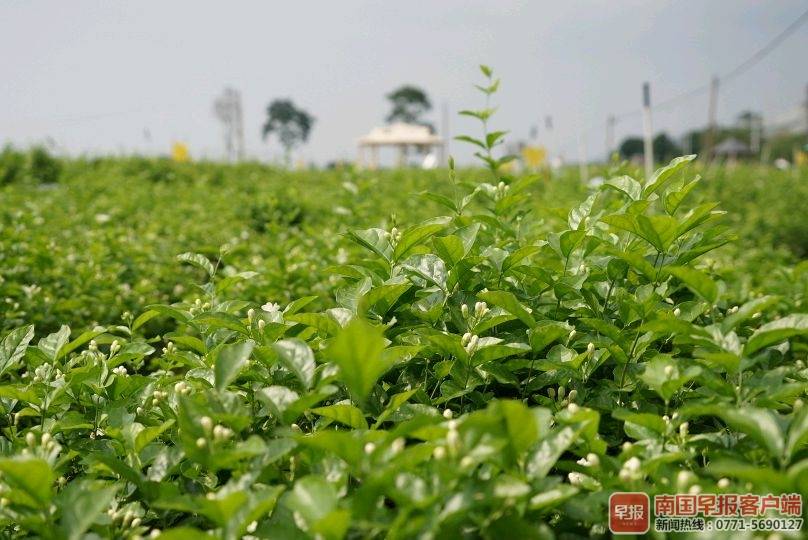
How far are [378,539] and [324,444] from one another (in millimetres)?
192

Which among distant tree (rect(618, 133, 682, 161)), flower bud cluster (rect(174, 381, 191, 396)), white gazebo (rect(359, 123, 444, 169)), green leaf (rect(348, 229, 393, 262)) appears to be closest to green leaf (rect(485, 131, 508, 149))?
green leaf (rect(348, 229, 393, 262))

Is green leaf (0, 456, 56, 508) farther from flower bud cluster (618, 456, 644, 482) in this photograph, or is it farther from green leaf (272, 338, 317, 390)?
flower bud cluster (618, 456, 644, 482)

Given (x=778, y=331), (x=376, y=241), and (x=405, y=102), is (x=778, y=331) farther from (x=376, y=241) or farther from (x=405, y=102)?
(x=405, y=102)

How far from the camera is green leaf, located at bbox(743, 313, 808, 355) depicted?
3.79 ft

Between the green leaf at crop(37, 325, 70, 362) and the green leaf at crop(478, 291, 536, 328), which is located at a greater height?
the green leaf at crop(478, 291, 536, 328)

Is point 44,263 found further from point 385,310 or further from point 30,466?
point 30,466

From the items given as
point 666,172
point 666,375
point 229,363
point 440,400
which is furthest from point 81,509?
point 666,172

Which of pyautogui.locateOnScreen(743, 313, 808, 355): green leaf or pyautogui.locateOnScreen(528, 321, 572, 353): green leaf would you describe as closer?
pyautogui.locateOnScreen(743, 313, 808, 355): green leaf

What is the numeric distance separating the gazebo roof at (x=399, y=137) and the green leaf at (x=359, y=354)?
1074 inches

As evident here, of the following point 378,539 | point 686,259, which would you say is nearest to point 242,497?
point 378,539

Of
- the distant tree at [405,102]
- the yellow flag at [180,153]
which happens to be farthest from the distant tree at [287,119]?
the yellow flag at [180,153]

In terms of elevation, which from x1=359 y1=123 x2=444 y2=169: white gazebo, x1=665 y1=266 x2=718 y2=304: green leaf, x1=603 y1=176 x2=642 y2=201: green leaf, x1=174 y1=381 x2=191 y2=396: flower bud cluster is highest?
x1=359 y1=123 x2=444 y2=169: white gazebo

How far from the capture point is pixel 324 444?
1.02 meters

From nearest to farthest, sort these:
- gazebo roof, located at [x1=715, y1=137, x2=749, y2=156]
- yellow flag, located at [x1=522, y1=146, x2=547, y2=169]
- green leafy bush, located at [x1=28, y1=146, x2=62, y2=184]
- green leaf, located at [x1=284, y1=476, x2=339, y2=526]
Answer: green leaf, located at [x1=284, y1=476, x2=339, y2=526], green leafy bush, located at [x1=28, y1=146, x2=62, y2=184], yellow flag, located at [x1=522, y1=146, x2=547, y2=169], gazebo roof, located at [x1=715, y1=137, x2=749, y2=156]
